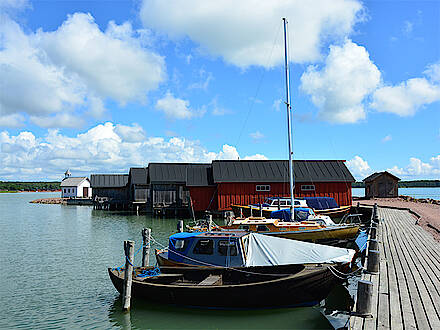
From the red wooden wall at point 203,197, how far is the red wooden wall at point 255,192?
157 centimetres

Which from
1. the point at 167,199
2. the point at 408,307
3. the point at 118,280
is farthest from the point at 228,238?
the point at 167,199

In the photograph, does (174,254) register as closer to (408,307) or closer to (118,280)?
(118,280)

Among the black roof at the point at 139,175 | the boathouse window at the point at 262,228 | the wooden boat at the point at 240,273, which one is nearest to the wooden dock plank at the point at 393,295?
the wooden boat at the point at 240,273

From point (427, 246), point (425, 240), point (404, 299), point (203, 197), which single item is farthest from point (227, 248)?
point (203, 197)

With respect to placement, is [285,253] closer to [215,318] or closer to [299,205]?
[215,318]

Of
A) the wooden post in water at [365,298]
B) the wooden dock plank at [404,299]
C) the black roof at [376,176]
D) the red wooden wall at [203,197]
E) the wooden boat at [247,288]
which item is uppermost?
the black roof at [376,176]

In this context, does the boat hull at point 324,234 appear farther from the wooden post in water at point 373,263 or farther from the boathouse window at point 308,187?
the boathouse window at point 308,187

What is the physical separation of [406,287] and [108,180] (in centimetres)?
6006

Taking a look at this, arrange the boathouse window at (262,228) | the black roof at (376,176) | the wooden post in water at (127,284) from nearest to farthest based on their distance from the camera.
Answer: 1. the wooden post in water at (127,284)
2. the boathouse window at (262,228)
3. the black roof at (376,176)

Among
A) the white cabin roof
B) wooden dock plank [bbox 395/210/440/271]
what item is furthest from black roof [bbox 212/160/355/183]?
the white cabin roof

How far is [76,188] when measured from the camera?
8519cm

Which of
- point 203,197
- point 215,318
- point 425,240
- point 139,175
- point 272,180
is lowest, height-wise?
point 215,318

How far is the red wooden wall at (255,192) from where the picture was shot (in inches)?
1558

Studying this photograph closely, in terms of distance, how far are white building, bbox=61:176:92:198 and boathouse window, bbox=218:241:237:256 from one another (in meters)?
78.8
